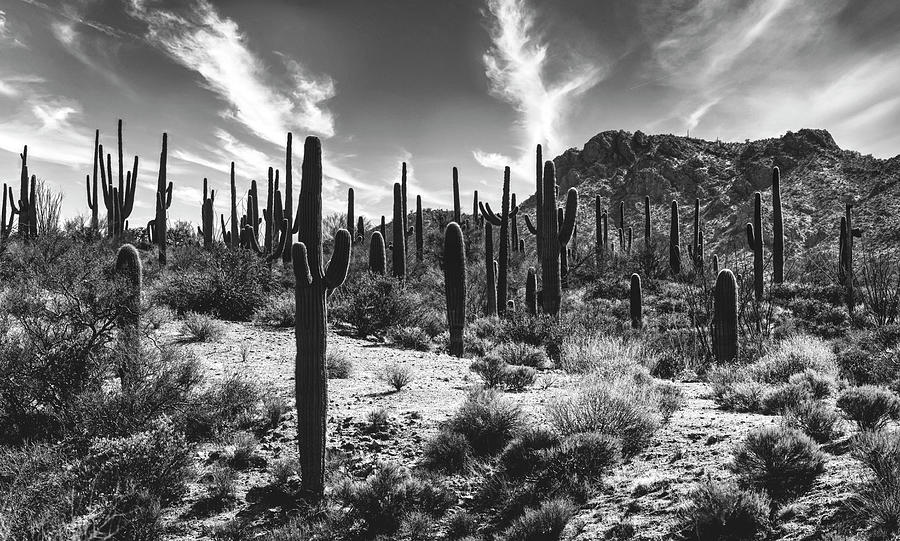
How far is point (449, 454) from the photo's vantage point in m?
6.93

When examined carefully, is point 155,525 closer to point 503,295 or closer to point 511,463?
point 511,463

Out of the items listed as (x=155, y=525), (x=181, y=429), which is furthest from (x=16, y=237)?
(x=155, y=525)

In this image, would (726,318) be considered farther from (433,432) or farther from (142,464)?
(142,464)

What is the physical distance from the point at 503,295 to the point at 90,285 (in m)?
14.1

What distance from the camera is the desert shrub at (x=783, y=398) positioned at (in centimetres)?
749

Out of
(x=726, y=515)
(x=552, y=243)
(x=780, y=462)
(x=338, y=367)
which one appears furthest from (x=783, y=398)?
(x=552, y=243)

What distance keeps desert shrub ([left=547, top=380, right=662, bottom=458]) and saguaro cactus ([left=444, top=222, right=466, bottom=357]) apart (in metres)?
5.65

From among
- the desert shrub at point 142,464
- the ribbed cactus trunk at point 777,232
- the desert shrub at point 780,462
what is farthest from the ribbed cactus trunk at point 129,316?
the ribbed cactus trunk at point 777,232

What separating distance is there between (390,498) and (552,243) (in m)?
11.7

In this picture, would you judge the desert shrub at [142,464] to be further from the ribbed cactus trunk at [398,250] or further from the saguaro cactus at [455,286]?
the ribbed cactus trunk at [398,250]

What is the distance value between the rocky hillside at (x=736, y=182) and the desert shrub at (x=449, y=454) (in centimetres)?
4497

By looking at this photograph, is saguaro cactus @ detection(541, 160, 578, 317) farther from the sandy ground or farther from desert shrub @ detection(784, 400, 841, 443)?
desert shrub @ detection(784, 400, 841, 443)

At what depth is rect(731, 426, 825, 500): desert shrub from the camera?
520 cm

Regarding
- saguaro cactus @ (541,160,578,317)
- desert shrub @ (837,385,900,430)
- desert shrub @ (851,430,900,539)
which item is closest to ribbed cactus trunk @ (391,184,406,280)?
saguaro cactus @ (541,160,578,317)
